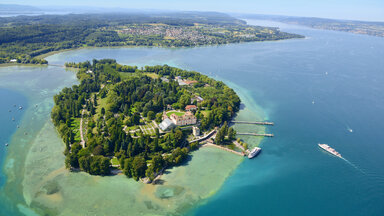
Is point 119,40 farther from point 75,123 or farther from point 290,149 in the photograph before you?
point 290,149

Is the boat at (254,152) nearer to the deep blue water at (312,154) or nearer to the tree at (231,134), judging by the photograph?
the deep blue water at (312,154)

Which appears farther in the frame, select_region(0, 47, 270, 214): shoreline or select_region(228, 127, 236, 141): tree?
select_region(228, 127, 236, 141): tree

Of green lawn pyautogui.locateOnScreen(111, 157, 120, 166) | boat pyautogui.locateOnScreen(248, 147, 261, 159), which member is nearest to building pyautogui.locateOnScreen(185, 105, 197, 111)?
boat pyautogui.locateOnScreen(248, 147, 261, 159)

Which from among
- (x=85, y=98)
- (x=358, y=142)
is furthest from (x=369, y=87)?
(x=85, y=98)

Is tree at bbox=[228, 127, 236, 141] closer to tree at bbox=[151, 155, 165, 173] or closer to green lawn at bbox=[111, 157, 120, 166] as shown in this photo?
tree at bbox=[151, 155, 165, 173]

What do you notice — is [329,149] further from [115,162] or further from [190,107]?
[115,162]

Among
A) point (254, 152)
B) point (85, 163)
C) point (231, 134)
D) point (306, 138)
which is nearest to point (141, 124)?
point (85, 163)

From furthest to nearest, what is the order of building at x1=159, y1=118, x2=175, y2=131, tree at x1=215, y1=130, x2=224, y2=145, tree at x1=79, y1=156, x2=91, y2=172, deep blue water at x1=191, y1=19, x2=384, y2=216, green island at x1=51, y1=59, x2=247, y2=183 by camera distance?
building at x1=159, y1=118, x2=175, y2=131 < tree at x1=215, y1=130, x2=224, y2=145 < green island at x1=51, y1=59, x2=247, y2=183 < tree at x1=79, y1=156, x2=91, y2=172 < deep blue water at x1=191, y1=19, x2=384, y2=216
